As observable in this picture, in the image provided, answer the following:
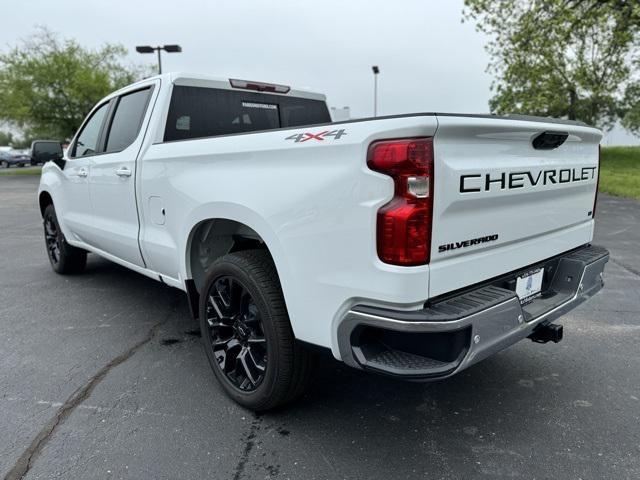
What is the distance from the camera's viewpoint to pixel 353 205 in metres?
1.99

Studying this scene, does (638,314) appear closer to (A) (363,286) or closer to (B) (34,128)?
(A) (363,286)

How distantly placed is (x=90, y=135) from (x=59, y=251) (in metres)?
1.62

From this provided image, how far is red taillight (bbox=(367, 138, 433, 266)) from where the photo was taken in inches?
74.2

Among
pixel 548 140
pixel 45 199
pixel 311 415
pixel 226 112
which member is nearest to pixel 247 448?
pixel 311 415

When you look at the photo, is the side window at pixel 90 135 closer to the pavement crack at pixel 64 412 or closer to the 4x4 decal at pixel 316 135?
the pavement crack at pixel 64 412

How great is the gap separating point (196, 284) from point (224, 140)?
106 centimetres

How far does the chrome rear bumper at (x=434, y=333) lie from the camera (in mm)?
1929

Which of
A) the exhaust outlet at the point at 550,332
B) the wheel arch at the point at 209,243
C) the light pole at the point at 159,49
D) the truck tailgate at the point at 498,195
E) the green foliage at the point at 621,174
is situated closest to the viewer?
the truck tailgate at the point at 498,195

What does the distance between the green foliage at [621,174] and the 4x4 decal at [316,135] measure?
14.1m

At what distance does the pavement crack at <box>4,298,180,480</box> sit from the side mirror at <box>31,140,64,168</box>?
235cm

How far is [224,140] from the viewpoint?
2.71 metres

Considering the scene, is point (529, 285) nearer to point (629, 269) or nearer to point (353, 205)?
point (353, 205)

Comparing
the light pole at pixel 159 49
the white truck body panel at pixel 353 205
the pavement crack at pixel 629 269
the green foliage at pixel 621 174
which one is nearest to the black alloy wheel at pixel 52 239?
the white truck body panel at pixel 353 205

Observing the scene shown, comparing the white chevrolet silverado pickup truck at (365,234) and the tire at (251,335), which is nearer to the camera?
the white chevrolet silverado pickup truck at (365,234)
